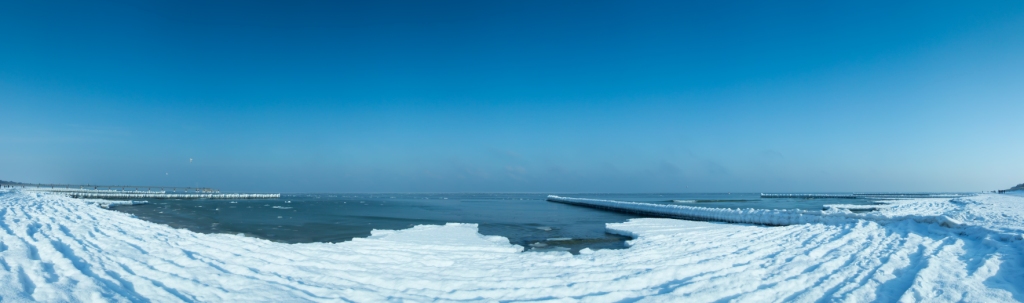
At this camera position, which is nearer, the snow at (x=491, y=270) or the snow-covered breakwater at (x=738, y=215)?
the snow at (x=491, y=270)

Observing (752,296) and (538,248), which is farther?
(538,248)

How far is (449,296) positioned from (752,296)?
3.02 m

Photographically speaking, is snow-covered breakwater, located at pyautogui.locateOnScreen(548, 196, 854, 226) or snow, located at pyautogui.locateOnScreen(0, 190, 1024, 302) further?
snow-covered breakwater, located at pyautogui.locateOnScreen(548, 196, 854, 226)

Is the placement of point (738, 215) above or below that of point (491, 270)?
above

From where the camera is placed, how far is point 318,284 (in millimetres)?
5102

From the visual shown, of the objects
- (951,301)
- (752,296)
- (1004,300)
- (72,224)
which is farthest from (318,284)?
(72,224)

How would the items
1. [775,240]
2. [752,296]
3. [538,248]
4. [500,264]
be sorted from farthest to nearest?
1. [538,248]
2. [775,240]
3. [500,264]
4. [752,296]

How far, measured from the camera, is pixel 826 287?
4984 millimetres

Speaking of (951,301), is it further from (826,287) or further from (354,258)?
(354,258)

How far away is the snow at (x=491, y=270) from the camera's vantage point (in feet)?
14.8

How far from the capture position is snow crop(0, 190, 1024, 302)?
177 inches

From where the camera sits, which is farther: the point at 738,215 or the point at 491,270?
the point at 738,215

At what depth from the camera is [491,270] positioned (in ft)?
20.6

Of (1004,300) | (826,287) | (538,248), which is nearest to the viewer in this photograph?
(1004,300)
